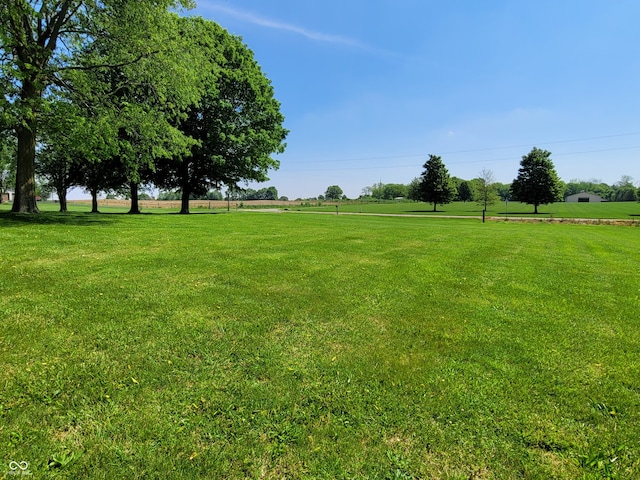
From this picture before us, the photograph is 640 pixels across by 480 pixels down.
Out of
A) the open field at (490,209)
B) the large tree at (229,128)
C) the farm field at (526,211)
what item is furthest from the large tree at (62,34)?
the farm field at (526,211)

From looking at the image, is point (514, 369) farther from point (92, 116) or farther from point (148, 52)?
point (92, 116)

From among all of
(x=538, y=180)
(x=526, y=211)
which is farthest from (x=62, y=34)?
(x=526, y=211)

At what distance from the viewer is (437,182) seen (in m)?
59.2

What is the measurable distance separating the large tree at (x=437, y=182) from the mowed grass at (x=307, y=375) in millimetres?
56589

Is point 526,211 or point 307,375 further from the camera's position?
point 526,211

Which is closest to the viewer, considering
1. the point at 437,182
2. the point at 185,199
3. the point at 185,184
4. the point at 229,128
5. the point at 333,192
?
the point at 229,128

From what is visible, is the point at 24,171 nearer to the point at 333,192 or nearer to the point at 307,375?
the point at 307,375

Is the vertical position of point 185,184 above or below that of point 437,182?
below

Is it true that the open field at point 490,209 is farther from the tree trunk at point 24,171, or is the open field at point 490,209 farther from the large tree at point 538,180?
the tree trunk at point 24,171

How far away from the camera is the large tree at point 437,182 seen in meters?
59.3

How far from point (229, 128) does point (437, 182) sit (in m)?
45.1

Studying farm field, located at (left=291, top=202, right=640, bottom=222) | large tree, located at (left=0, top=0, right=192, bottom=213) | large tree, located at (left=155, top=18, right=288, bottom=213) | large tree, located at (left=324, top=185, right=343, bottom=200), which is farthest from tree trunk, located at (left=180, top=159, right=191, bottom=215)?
large tree, located at (left=324, top=185, right=343, bottom=200)

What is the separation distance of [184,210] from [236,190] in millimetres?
4597

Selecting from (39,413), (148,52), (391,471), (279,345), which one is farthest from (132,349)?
(148,52)
